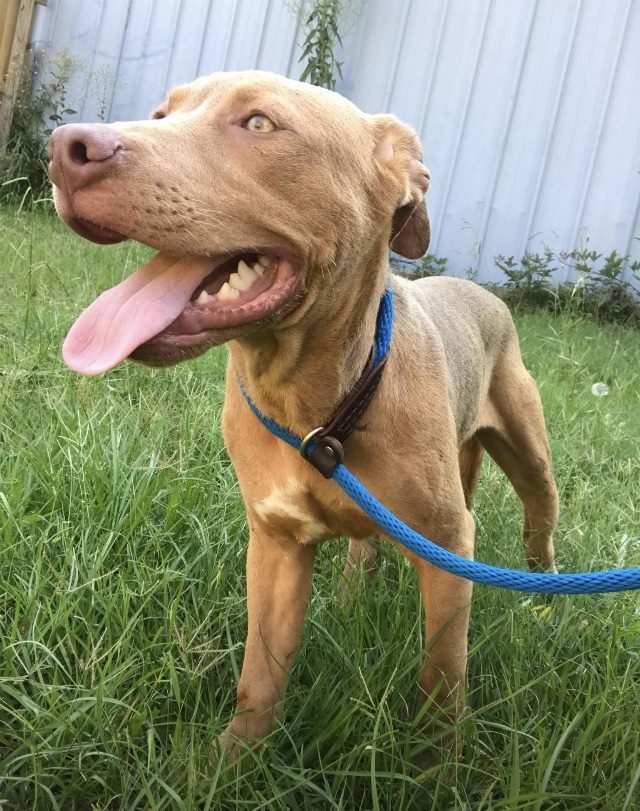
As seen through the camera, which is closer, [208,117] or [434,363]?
[208,117]

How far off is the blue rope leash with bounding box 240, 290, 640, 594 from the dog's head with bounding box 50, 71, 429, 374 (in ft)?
1.27

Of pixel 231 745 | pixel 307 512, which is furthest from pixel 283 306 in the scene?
pixel 231 745

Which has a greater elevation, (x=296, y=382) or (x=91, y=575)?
(x=296, y=382)

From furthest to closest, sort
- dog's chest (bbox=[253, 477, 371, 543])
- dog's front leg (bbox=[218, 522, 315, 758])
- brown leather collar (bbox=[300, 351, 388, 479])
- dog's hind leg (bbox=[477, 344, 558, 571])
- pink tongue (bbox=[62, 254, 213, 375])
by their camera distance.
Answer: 1. dog's hind leg (bbox=[477, 344, 558, 571])
2. dog's front leg (bbox=[218, 522, 315, 758])
3. dog's chest (bbox=[253, 477, 371, 543])
4. brown leather collar (bbox=[300, 351, 388, 479])
5. pink tongue (bbox=[62, 254, 213, 375])

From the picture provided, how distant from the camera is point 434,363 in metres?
2.40

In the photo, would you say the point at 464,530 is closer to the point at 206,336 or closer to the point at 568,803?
the point at 568,803

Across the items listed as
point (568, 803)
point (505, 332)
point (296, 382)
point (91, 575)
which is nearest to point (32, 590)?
point (91, 575)

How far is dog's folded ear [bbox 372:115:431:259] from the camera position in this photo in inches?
89.4

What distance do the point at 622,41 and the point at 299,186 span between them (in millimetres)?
6724

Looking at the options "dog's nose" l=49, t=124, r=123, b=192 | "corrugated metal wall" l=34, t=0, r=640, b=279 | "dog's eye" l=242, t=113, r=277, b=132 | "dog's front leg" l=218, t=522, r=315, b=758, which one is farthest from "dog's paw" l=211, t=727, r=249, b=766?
"corrugated metal wall" l=34, t=0, r=640, b=279

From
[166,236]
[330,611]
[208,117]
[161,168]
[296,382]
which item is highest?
[208,117]

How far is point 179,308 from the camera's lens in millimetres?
1759

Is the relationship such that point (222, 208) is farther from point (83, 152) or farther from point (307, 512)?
point (307, 512)

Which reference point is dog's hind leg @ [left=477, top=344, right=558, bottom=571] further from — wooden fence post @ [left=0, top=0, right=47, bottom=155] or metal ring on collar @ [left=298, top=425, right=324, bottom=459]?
wooden fence post @ [left=0, top=0, right=47, bottom=155]
